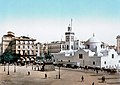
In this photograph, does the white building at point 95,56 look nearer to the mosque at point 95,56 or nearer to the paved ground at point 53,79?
the mosque at point 95,56

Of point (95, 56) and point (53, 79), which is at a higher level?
point (95, 56)

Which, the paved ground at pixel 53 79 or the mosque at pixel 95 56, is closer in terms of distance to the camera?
the paved ground at pixel 53 79

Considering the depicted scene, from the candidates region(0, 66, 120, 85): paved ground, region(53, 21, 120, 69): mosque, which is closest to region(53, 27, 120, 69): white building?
region(53, 21, 120, 69): mosque

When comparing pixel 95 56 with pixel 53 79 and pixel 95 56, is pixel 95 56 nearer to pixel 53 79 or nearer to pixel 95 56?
pixel 95 56

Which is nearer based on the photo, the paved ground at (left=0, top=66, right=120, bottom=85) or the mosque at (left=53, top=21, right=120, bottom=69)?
the paved ground at (left=0, top=66, right=120, bottom=85)

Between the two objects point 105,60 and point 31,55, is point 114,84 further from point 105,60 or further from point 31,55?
point 31,55

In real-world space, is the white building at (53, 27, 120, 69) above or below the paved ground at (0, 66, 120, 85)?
above

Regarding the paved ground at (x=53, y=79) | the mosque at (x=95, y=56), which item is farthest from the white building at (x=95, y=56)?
the paved ground at (x=53, y=79)

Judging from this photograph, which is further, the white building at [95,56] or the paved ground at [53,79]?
the white building at [95,56]

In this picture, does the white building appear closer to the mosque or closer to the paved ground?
the mosque

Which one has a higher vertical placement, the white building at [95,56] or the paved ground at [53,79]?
the white building at [95,56]

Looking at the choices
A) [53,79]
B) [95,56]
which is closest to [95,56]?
[95,56]

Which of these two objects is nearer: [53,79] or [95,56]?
[53,79]

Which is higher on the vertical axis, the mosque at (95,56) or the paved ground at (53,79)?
the mosque at (95,56)
